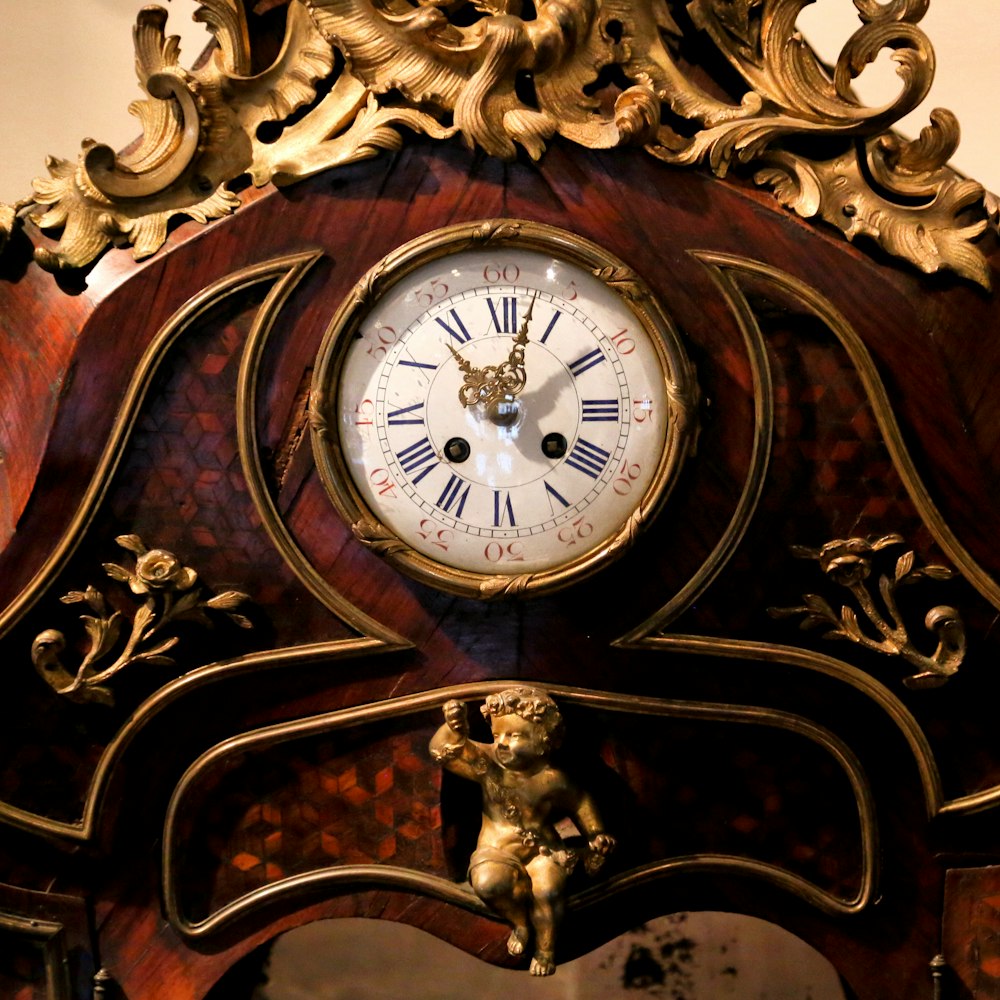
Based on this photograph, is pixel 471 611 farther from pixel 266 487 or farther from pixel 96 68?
pixel 96 68

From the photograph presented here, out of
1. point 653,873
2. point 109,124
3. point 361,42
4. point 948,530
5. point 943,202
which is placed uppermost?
point 109,124

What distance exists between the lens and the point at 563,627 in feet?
7.34

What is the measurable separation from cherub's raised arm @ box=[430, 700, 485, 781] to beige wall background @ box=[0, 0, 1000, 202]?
4.11 ft

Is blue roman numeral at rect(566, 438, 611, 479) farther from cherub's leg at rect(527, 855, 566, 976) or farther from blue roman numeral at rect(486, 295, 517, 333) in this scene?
cherub's leg at rect(527, 855, 566, 976)

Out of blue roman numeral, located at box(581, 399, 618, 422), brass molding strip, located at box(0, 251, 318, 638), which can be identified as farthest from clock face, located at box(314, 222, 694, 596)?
brass molding strip, located at box(0, 251, 318, 638)

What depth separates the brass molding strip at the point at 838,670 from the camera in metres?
2.23

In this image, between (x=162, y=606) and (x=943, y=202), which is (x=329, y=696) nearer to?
(x=162, y=606)

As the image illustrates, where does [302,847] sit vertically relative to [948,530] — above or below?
below

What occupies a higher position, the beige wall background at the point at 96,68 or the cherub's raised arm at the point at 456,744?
the beige wall background at the point at 96,68

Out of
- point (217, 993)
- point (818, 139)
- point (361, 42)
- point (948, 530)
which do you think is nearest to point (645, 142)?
point (818, 139)

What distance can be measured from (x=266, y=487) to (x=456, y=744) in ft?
1.37

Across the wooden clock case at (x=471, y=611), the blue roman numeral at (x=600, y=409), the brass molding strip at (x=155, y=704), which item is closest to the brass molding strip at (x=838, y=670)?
the wooden clock case at (x=471, y=611)

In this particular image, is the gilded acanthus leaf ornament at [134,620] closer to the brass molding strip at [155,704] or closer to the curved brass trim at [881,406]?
the brass molding strip at [155,704]

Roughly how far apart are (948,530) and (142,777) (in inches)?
43.8
